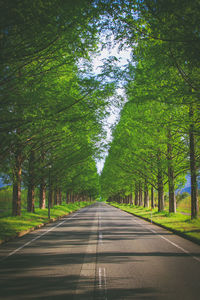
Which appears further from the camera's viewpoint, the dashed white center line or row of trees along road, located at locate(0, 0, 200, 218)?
row of trees along road, located at locate(0, 0, 200, 218)

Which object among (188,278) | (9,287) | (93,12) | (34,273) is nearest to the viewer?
(9,287)

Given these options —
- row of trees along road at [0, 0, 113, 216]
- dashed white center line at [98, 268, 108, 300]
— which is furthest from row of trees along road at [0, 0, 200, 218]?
dashed white center line at [98, 268, 108, 300]

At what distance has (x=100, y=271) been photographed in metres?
6.35

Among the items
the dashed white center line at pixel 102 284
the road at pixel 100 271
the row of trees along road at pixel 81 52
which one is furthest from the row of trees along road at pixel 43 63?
the dashed white center line at pixel 102 284

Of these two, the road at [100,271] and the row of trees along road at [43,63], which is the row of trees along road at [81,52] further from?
the road at [100,271]

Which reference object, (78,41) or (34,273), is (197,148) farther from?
(34,273)

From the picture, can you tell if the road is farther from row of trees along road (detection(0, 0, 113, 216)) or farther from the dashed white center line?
row of trees along road (detection(0, 0, 113, 216))

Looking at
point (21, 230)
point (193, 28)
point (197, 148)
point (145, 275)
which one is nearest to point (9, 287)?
point (145, 275)

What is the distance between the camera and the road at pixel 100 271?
4965 millimetres

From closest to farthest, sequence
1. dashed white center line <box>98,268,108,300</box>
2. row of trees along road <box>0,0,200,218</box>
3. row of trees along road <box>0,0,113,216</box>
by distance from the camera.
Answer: dashed white center line <box>98,268,108,300</box>, row of trees along road <box>0,0,200,218</box>, row of trees along road <box>0,0,113,216</box>

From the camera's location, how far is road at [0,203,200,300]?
4.97 meters

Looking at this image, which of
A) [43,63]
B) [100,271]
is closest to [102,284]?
[100,271]

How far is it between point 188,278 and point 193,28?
5738 mm

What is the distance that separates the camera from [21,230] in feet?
45.1
